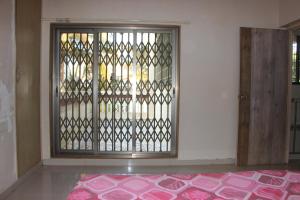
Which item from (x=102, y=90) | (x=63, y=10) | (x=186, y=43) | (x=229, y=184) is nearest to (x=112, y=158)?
(x=102, y=90)

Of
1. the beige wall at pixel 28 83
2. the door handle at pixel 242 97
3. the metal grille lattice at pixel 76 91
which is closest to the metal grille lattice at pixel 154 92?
the metal grille lattice at pixel 76 91

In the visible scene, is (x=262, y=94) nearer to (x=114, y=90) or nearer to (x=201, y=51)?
(x=201, y=51)

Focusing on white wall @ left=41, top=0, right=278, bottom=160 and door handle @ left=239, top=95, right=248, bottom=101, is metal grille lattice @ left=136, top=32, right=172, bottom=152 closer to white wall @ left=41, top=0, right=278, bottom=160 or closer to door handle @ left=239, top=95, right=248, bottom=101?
white wall @ left=41, top=0, right=278, bottom=160

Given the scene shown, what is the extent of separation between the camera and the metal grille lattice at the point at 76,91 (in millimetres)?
4098

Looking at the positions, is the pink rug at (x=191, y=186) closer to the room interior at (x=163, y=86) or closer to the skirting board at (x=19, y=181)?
the room interior at (x=163, y=86)

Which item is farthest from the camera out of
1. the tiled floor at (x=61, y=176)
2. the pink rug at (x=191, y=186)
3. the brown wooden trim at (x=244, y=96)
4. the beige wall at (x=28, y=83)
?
the brown wooden trim at (x=244, y=96)

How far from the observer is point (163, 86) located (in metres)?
4.17

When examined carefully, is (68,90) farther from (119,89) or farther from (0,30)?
(0,30)

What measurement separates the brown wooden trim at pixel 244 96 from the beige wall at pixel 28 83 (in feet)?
9.67

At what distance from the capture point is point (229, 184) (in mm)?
3227

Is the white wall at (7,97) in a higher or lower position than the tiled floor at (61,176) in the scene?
higher

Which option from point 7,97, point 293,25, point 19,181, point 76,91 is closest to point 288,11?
point 293,25

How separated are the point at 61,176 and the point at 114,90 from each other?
1418 millimetres

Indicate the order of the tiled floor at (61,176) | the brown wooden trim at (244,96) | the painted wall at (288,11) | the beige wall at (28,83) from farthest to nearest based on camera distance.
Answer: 1. the brown wooden trim at (244,96)
2. the painted wall at (288,11)
3. the beige wall at (28,83)
4. the tiled floor at (61,176)
